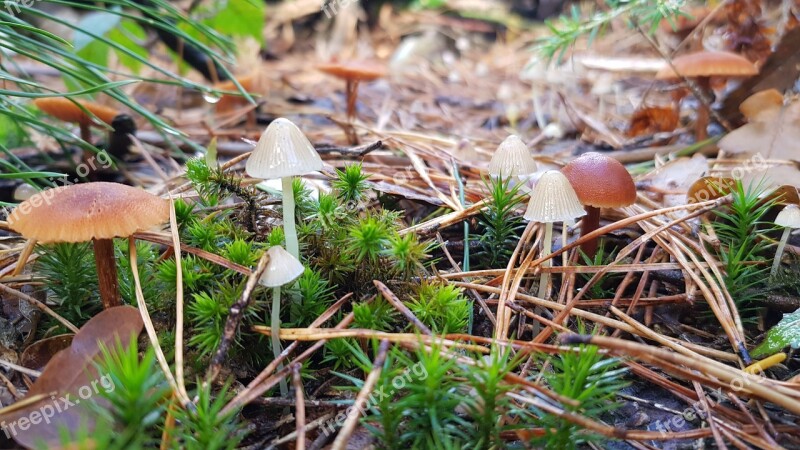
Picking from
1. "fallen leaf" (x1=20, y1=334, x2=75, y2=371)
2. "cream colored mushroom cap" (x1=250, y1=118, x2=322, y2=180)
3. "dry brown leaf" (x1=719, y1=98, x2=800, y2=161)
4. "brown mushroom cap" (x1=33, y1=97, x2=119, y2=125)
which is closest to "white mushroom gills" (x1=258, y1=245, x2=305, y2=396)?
"cream colored mushroom cap" (x1=250, y1=118, x2=322, y2=180)

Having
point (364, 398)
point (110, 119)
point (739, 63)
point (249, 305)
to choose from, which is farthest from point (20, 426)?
point (739, 63)

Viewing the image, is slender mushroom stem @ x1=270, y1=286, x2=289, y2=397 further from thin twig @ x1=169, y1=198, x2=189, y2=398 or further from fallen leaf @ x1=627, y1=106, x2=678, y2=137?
fallen leaf @ x1=627, y1=106, x2=678, y2=137

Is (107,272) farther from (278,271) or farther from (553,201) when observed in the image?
(553,201)

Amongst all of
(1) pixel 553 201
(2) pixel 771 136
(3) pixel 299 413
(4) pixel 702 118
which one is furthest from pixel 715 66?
(3) pixel 299 413

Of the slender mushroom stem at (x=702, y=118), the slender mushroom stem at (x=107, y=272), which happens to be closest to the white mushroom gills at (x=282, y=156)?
the slender mushroom stem at (x=107, y=272)

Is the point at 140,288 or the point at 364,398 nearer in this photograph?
the point at 364,398

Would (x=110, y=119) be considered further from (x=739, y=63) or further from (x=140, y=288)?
(x=739, y=63)

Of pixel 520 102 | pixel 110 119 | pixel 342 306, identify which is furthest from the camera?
pixel 520 102
